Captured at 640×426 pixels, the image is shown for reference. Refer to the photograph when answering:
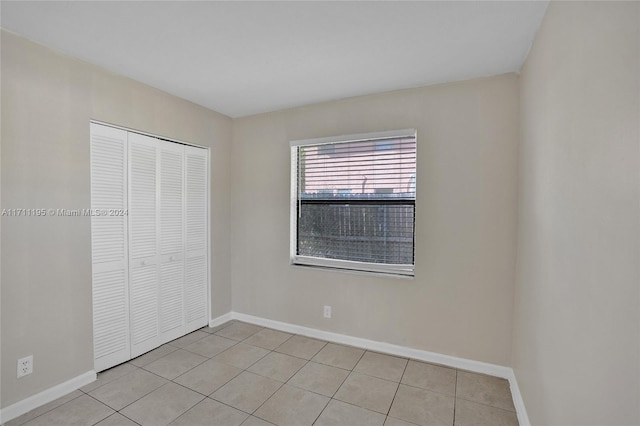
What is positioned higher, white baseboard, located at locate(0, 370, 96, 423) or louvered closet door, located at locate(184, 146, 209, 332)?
louvered closet door, located at locate(184, 146, 209, 332)

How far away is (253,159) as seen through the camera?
353cm

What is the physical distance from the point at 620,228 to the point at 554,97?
3.00ft

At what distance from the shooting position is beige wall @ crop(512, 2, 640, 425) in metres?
0.79

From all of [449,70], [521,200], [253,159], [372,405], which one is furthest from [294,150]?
[372,405]

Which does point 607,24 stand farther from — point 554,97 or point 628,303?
point 628,303

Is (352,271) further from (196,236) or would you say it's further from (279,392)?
(196,236)

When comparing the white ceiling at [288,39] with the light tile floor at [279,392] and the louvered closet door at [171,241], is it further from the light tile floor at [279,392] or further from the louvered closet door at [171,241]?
the light tile floor at [279,392]

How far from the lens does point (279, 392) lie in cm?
223

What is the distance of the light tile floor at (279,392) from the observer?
6.38ft

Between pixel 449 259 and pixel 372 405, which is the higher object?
pixel 449 259

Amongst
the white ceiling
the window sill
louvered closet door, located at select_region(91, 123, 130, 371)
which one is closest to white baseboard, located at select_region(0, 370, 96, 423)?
louvered closet door, located at select_region(91, 123, 130, 371)

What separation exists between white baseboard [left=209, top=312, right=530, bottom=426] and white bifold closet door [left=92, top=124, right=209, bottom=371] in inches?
21.4

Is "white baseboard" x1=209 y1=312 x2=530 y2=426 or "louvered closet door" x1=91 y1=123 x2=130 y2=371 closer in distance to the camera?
"white baseboard" x1=209 y1=312 x2=530 y2=426

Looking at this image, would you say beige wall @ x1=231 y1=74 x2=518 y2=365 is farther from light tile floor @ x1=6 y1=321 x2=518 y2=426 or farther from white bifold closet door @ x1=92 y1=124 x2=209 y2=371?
white bifold closet door @ x1=92 y1=124 x2=209 y2=371
